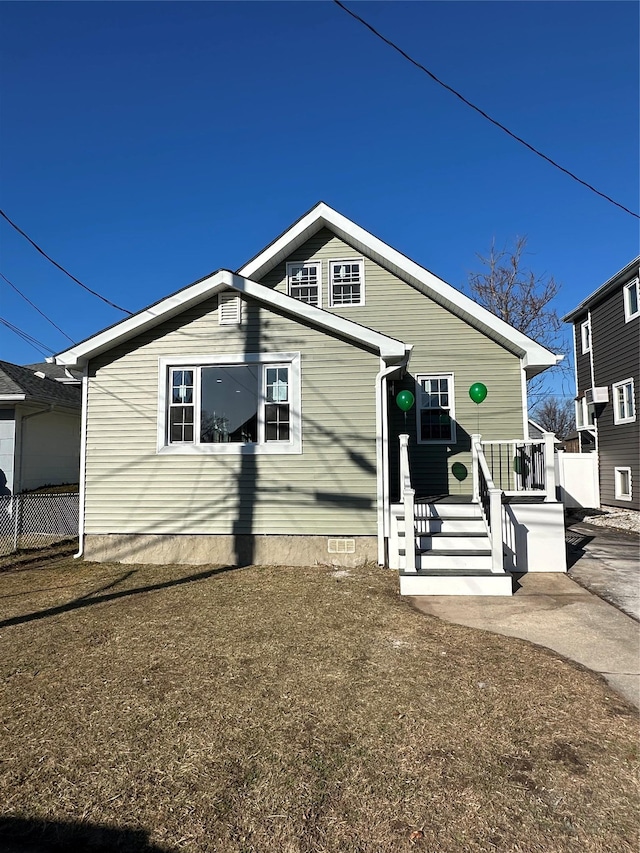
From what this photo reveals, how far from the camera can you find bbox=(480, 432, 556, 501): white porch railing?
7547 mm

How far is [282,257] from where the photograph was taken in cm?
1091

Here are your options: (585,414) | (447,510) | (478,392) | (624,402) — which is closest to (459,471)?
(478,392)

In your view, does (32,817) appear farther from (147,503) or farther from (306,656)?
(147,503)

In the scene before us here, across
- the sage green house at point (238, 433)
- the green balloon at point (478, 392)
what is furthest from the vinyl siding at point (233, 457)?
the green balloon at point (478, 392)

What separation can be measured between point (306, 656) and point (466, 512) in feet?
13.4

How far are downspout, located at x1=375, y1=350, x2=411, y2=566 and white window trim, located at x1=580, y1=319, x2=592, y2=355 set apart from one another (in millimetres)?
13949

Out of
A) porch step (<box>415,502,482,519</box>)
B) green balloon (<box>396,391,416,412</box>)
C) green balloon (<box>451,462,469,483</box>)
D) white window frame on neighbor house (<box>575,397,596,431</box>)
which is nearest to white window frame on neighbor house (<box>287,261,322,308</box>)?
green balloon (<box>396,391,416,412</box>)

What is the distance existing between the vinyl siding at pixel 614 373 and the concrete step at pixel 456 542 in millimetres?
10922

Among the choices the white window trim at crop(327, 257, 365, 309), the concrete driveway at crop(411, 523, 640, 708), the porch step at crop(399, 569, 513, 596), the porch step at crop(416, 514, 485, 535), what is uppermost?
the white window trim at crop(327, 257, 365, 309)

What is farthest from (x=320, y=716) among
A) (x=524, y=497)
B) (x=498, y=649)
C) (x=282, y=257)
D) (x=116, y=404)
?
(x=282, y=257)

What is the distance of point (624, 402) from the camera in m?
16.1

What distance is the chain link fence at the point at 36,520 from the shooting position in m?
9.68

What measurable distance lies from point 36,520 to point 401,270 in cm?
917

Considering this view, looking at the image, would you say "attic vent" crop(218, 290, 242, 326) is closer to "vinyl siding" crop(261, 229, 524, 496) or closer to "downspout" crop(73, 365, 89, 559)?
"downspout" crop(73, 365, 89, 559)
